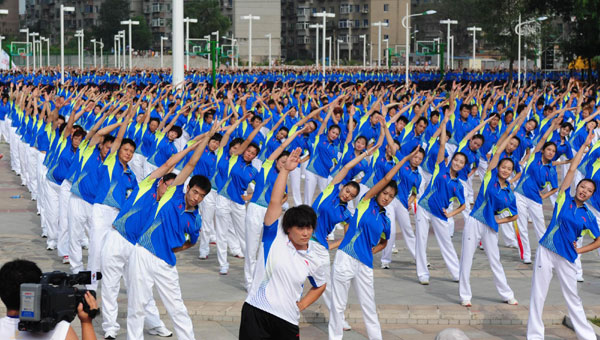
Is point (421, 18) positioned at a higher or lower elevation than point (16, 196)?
higher

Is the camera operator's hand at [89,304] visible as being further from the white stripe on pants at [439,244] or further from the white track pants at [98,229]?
the white stripe on pants at [439,244]

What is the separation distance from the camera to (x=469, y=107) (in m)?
20.0

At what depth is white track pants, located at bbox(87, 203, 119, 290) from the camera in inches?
414

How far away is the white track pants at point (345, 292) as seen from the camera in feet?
29.7

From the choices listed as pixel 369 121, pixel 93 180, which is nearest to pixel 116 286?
pixel 93 180

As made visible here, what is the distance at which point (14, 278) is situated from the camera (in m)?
4.95

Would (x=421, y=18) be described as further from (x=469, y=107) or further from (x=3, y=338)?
(x=3, y=338)

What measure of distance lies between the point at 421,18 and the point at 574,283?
121 metres

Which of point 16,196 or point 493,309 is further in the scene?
point 16,196

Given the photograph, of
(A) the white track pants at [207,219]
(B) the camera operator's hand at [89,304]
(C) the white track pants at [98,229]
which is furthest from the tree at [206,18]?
(B) the camera operator's hand at [89,304]

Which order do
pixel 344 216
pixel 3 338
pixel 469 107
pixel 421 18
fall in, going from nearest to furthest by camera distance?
pixel 3 338 → pixel 344 216 → pixel 469 107 → pixel 421 18

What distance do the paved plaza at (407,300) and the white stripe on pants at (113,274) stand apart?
0.78ft

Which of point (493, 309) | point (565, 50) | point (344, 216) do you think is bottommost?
point (493, 309)

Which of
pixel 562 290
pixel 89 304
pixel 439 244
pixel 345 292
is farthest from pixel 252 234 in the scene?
pixel 89 304
